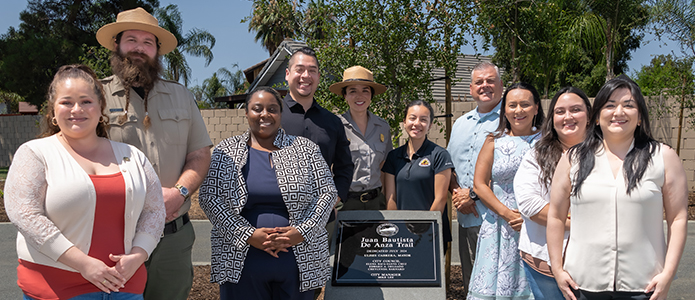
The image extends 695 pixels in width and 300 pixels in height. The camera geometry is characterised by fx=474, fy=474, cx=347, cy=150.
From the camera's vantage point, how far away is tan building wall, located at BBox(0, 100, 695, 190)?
11430 mm

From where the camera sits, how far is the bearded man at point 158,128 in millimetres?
3201

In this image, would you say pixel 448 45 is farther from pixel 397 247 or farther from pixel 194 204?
pixel 194 204

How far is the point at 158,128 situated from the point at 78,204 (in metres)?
0.98

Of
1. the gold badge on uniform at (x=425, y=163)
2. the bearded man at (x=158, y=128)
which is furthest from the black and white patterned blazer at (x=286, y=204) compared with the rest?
the gold badge on uniform at (x=425, y=163)

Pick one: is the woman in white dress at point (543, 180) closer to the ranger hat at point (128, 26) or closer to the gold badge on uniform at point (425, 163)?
the gold badge on uniform at point (425, 163)

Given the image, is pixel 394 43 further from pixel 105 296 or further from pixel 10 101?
pixel 10 101

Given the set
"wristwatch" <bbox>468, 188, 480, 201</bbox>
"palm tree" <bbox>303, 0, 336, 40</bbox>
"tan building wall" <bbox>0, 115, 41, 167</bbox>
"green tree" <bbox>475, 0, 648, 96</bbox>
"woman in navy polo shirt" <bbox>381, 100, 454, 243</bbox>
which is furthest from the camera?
"tan building wall" <bbox>0, 115, 41, 167</bbox>

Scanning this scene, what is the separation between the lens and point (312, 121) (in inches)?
164

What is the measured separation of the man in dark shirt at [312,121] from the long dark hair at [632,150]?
6.49 ft

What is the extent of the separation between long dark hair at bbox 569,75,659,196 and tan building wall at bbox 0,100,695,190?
342 cm

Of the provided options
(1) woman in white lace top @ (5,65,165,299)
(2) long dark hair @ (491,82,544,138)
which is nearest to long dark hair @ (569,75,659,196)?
(2) long dark hair @ (491,82,544,138)

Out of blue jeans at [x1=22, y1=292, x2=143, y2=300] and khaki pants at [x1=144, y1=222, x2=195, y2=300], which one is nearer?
blue jeans at [x1=22, y1=292, x2=143, y2=300]

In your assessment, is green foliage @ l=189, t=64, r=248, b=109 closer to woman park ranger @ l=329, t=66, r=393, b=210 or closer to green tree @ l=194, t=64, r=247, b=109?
green tree @ l=194, t=64, r=247, b=109

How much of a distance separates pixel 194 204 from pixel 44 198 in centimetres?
966
